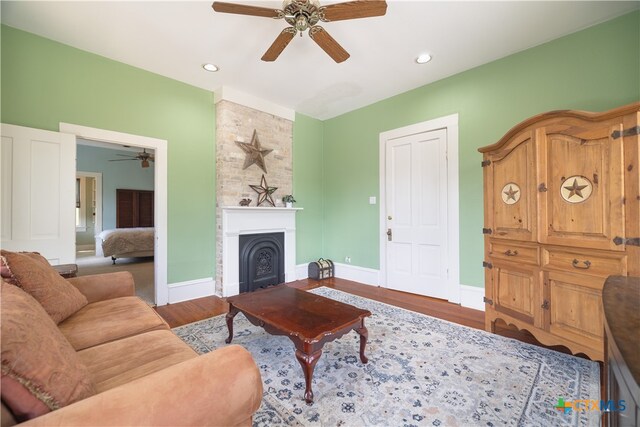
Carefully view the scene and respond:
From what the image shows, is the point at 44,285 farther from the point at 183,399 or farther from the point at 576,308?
the point at 576,308

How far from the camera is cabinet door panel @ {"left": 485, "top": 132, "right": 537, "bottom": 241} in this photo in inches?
88.4

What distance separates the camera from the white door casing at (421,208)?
3482 millimetres

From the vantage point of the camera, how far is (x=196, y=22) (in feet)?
8.22

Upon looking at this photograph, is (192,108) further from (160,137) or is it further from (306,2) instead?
(306,2)

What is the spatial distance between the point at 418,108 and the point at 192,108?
10.3 feet

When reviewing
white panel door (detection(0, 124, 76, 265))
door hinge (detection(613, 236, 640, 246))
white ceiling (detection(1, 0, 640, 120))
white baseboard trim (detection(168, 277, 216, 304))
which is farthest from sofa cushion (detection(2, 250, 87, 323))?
door hinge (detection(613, 236, 640, 246))

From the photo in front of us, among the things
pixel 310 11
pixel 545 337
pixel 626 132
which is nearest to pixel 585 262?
pixel 545 337

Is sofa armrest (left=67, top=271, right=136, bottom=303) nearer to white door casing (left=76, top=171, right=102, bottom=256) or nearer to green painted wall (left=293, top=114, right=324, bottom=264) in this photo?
green painted wall (left=293, top=114, right=324, bottom=264)

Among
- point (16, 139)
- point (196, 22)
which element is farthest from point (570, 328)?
point (16, 139)

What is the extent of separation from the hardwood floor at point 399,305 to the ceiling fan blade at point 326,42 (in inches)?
113

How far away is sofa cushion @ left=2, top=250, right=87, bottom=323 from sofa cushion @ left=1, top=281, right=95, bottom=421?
777 millimetres

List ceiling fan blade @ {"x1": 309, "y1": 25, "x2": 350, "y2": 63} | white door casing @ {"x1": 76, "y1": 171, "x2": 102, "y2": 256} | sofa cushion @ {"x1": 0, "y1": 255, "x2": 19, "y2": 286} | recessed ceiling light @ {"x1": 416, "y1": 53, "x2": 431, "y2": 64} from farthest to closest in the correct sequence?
white door casing @ {"x1": 76, "y1": 171, "x2": 102, "y2": 256} < recessed ceiling light @ {"x1": 416, "y1": 53, "x2": 431, "y2": 64} < ceiling fan blade @ {"x1": 309, "y1": 25, "x2": 350, "y2": 63} < sofa cushion @ {"x1": 0, "y1": 255, "x2": 19, "y2": 286}

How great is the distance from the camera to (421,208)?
12.5 feet

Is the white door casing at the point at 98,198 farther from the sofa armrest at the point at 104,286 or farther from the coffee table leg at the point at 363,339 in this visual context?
the coffee table leg at the point at 363,339
